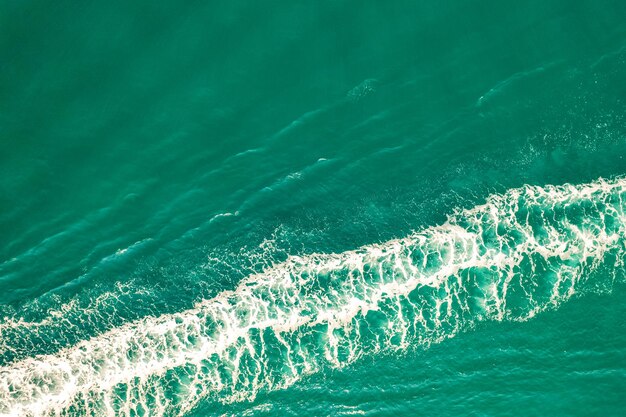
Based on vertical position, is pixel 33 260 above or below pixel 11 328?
above

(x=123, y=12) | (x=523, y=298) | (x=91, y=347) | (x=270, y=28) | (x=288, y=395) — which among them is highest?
(x=123, y=12)

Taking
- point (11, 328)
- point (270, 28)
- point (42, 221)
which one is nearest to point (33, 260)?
point (42, 221)

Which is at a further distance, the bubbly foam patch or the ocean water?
the bubbly foam patch

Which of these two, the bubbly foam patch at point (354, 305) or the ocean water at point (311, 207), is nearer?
the ocean water at point (311, 207)

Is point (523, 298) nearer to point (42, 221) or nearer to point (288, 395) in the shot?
point (288, 395)
